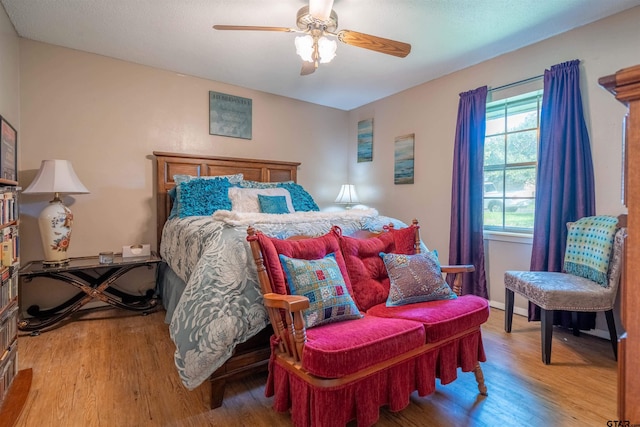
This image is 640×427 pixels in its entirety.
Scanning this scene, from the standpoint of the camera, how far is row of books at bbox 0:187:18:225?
1.64 metres

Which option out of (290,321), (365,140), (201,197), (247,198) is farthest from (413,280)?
(365,140)

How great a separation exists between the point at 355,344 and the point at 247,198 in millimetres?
2255

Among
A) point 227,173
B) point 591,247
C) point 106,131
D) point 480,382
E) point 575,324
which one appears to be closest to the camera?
point 480,382

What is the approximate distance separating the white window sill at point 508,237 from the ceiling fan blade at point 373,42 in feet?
6.46

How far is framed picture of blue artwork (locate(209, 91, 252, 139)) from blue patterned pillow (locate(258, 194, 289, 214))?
44.2 inches

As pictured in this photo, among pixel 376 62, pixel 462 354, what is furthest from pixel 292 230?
pixel 376 62

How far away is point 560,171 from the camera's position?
2.62 m

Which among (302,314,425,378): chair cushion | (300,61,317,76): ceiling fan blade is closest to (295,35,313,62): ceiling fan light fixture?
(300,61,317,76): ceiling fan blade

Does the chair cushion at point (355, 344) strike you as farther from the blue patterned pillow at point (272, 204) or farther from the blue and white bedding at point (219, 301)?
the blue patterned pillow at point (272, 204)

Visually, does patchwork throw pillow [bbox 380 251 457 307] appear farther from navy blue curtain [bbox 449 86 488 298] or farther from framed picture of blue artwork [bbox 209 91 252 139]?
framed picture of blue artwork [bbox 209 91 252 139]

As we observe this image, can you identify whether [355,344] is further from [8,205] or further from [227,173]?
[227,173]

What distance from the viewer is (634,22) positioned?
2350 millimetres

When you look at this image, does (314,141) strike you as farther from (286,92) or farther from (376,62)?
(376,62)

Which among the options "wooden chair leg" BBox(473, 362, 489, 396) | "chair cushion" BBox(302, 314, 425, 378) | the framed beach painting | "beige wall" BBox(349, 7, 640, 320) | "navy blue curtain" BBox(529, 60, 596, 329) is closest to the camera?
"chair cushion" BBox(302, 314, 425, 378)
